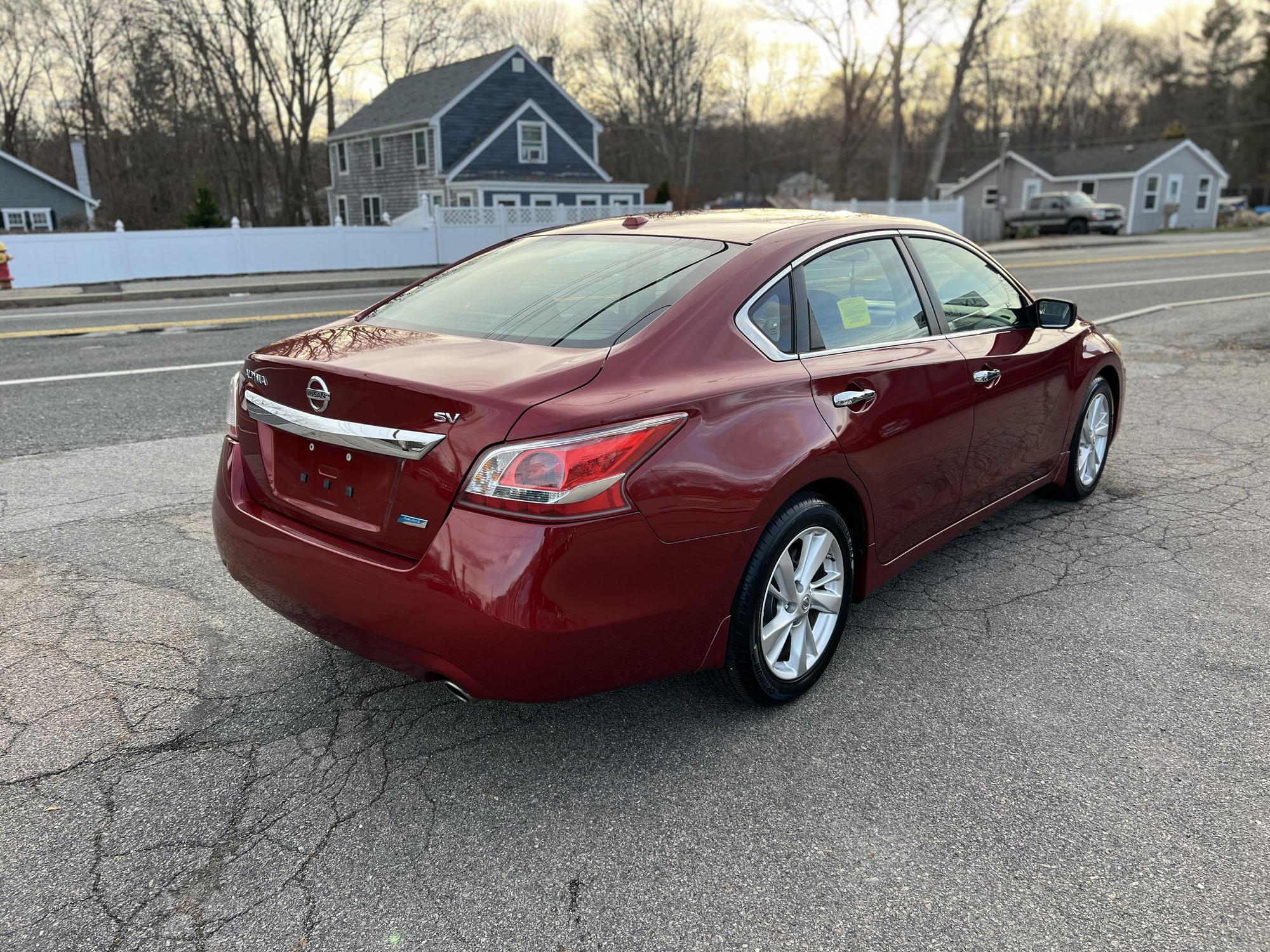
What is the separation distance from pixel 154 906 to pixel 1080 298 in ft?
49.5

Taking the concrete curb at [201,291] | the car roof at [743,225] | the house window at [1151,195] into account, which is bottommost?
the concrete curb at [201,291]

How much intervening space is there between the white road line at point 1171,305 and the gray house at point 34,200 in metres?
39.8

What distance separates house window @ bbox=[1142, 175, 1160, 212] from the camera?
49656 mm

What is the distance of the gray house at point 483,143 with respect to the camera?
3500cm

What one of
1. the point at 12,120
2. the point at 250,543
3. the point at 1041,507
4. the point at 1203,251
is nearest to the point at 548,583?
the point at 250,543

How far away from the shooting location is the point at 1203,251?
27062 millimetres

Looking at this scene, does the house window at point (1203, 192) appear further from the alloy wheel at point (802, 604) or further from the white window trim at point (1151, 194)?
the alloy wheel at point (802, 604)

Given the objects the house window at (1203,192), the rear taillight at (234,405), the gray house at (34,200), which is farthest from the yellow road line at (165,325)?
the house window at (1203,192)

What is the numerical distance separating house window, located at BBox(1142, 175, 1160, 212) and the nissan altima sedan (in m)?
54.2

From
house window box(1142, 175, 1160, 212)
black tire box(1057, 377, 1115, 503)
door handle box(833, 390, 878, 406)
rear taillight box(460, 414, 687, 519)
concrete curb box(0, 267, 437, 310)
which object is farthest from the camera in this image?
house window box(1142, 175, 1160, 212)

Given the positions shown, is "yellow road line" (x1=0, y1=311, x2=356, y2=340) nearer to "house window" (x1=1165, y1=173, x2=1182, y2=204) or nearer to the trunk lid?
the trunk lid

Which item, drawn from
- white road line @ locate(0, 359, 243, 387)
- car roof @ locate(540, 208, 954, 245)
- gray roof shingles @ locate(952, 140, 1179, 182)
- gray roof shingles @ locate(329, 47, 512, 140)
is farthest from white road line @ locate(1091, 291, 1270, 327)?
gray roof shingles @ locate(952, 140, 1179, 182)

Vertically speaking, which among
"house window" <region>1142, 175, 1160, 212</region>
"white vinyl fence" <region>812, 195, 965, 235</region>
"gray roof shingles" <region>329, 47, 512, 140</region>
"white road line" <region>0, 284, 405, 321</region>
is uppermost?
"gray roof shingles" <region>329, 47, 512, 140</region>

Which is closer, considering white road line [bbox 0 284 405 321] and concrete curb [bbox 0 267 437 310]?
white road line [bbox 0 284 405 321]
